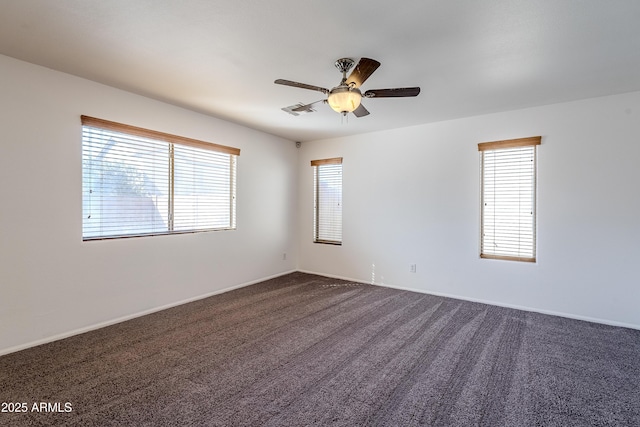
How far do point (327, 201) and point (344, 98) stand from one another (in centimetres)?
336

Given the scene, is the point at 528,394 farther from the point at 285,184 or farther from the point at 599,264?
the point at 285,184

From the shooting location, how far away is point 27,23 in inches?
84.9

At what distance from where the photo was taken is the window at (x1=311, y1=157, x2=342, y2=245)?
18.3 feet

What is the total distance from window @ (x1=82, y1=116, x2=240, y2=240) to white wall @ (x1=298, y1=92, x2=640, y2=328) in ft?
6.86

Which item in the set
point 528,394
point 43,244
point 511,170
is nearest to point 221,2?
point 43,244

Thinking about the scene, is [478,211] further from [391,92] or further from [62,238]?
[62,238]

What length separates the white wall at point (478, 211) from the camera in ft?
11.2

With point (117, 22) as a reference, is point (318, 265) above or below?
below

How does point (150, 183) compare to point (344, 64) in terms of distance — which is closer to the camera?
point (344, 64)

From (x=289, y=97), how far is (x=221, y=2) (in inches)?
62.8

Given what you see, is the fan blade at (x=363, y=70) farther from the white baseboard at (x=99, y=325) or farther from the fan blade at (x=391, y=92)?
the white baseboard at (x=99, y=325)

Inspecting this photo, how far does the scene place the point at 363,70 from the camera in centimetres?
229

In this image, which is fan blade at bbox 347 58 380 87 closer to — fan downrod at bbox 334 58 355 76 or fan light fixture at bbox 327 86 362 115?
fan light fixture at bbox 327 86 362 115

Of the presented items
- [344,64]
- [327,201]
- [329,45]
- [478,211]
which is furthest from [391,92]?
[327,201]
